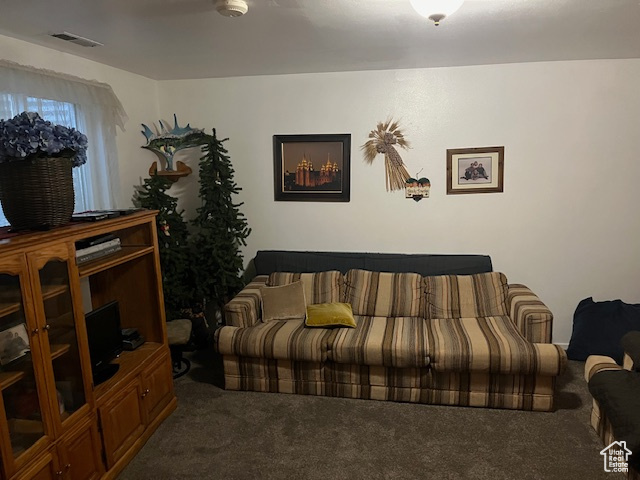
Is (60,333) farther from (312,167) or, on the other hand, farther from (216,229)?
(312,167)

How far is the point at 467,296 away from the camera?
3.59 meters

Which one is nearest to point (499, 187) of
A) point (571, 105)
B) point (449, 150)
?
point (449, 150)

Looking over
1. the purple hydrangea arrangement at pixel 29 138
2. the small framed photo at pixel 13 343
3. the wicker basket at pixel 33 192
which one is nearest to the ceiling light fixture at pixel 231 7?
the purple hydrangea arrangement at pixel 29 138

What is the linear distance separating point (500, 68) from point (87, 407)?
3687mm

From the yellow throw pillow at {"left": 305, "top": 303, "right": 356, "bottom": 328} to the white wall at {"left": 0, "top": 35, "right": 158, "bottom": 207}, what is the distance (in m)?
1.74

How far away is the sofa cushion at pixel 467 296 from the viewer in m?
3.54

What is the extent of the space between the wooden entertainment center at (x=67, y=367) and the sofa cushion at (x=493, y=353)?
6.05 feet

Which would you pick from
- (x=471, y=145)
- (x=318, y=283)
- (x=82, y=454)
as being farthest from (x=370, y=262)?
(x=82, y=454)

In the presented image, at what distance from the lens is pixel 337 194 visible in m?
4.07

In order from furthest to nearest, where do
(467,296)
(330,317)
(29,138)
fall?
(467,296), (330,317), (29,138)

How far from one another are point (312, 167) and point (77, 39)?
1985 millimetres

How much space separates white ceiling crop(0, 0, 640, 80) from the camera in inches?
89.9

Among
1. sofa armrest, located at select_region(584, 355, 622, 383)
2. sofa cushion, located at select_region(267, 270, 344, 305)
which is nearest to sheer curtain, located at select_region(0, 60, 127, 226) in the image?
sofa cushion, located at select_region(267, 270, 344, 305)

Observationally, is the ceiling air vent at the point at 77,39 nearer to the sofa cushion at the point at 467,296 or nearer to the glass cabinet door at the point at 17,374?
the glass cabinet door at the point at 17,374
